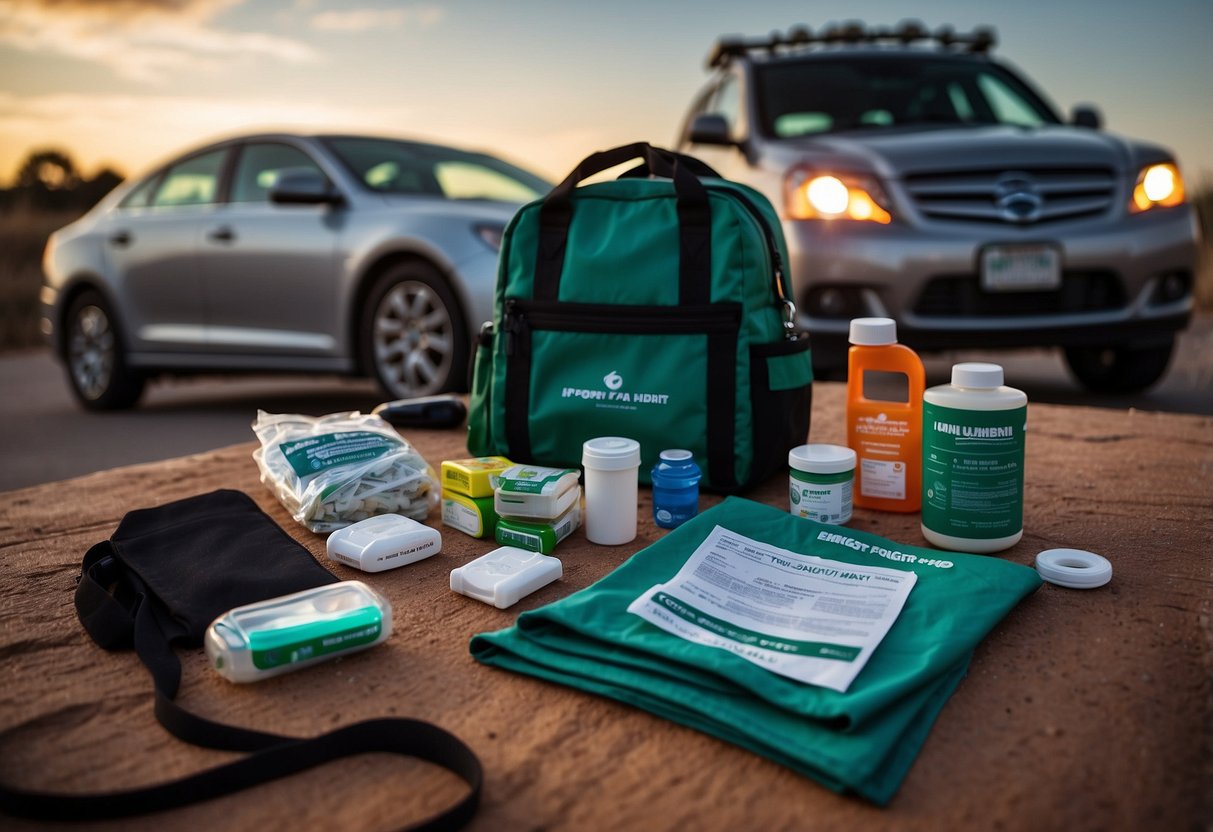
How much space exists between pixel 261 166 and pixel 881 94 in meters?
3.28

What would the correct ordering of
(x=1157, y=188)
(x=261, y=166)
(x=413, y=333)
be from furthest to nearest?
(x=261, y=166) < (x=413, y=333) < (x=1157, y=188)

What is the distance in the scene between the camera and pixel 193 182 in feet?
18.2

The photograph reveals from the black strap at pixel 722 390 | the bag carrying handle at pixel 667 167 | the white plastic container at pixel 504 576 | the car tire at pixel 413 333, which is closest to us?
the white plastic container at pixel 504 576

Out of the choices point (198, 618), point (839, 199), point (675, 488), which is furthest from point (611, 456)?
point (839, 199)

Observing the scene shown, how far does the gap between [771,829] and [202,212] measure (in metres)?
5.02

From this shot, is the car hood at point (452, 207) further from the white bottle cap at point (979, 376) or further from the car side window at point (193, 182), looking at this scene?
the white bottle cap at point (979, 376)

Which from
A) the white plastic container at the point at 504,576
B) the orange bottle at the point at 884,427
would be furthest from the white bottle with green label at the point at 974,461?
the white plastic container at the point at 504,576

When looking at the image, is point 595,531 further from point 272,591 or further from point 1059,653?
point 1059,653

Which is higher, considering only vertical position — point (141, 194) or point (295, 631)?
point (141, 194)

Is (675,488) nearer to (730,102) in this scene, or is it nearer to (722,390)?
(722,390)

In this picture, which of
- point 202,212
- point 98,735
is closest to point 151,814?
point 98,735

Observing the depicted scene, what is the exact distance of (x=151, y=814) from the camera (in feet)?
4.12

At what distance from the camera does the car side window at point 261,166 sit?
16.7ft

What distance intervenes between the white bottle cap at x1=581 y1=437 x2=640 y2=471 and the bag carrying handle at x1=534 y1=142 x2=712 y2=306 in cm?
50
